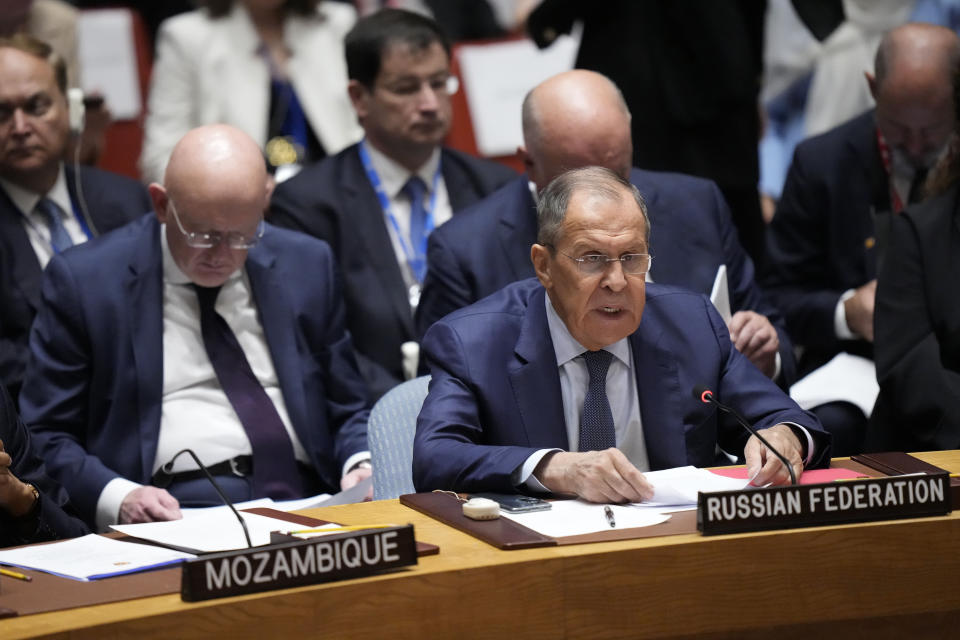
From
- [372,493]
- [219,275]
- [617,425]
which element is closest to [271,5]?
[219,275]

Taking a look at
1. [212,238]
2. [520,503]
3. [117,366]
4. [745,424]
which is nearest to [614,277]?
[745,424]


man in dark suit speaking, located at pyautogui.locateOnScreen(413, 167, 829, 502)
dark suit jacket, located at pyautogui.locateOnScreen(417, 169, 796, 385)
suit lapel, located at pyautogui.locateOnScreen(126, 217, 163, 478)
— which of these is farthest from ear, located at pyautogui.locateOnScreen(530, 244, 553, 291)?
suit lapel, located at pyautogui.locateOnScreen(126, 217, 163, 478)

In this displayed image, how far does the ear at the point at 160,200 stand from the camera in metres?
3.81

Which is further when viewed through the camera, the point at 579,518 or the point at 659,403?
the point at 659,403

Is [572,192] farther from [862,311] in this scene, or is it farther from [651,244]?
[862,311]

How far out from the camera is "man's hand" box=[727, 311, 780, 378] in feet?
12.3

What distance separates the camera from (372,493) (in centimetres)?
353

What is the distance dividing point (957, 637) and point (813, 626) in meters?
0.29

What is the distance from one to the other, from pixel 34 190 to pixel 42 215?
3.2 inches

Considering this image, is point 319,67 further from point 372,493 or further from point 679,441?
point 679,441

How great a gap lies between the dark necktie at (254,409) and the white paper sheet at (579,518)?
1.24 metres

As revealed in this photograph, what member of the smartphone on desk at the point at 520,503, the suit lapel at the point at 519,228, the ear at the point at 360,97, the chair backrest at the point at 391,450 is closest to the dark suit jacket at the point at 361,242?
the ear at the point at 360,97

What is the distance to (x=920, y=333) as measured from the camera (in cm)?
364

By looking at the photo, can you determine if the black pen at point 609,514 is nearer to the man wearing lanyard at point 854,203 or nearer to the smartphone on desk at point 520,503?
the smartphone on desk at point 520,503
